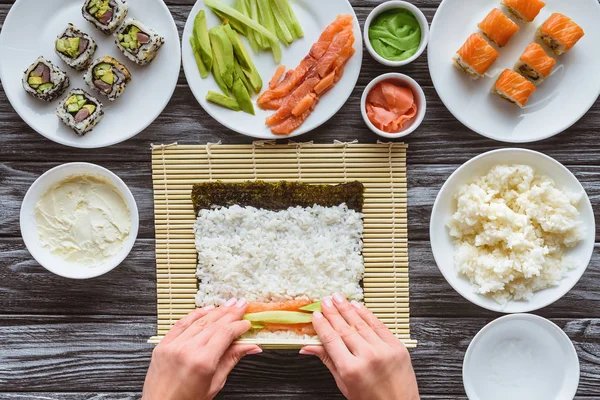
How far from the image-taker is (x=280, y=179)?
2.38 metres

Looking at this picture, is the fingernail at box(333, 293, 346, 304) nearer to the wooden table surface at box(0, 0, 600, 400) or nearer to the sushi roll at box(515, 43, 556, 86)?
the wooden table surface at box(0, 0, 600, 400)

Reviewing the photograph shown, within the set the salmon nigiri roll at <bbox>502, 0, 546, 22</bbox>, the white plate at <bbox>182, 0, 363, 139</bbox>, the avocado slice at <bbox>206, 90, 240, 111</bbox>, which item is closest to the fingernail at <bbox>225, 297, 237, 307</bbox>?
the white plate at <bbox>182, 0, 363, 139</bbox>

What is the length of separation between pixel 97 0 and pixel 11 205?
0.94 meters

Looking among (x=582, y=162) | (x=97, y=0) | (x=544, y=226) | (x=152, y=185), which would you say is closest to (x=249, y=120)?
(x=152, y=185)

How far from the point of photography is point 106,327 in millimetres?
2414

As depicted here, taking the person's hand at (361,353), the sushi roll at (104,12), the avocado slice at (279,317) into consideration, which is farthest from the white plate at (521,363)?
the sushi roll at (104,12)

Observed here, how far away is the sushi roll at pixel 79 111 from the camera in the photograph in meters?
2.28

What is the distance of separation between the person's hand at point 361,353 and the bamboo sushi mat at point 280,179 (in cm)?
18

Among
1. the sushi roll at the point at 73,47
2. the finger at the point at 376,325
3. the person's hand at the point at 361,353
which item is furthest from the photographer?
the sushi roll at the point at 73,47

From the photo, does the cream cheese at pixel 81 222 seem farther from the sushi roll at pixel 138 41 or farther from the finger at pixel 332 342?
the finger at pixel 332 342

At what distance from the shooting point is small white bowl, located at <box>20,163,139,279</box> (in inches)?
88.7

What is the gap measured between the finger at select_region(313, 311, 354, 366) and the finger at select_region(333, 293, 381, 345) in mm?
81

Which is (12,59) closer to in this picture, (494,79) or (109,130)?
(109,130)

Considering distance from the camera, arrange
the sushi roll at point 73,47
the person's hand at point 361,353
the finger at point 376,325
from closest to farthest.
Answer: the person's hand at point 361,353
the finger at point 376,325
the sushi roll at point 73,47
